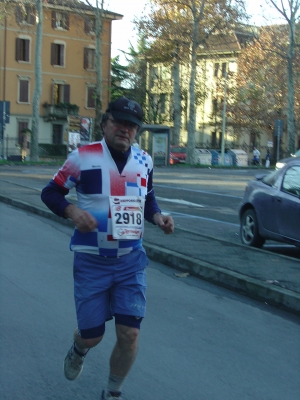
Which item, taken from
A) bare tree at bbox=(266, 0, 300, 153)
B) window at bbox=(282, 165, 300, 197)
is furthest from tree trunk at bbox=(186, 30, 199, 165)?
window at bbox=(282, 165, 300, 197)

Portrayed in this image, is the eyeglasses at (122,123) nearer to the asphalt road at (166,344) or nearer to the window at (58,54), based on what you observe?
the asphalt road at (166,344)

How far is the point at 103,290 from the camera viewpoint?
13.9ft

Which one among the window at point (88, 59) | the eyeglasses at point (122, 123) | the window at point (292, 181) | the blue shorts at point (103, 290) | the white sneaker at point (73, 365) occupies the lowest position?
the white sneaker at point (73, 365)

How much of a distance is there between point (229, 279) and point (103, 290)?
4.45 metres

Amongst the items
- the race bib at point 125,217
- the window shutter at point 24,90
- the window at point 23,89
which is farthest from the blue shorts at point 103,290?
the window shutter at point 24,90

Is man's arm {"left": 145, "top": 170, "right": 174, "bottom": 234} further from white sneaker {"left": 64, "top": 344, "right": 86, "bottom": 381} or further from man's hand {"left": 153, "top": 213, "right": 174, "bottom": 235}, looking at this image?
white sneaker {"left": 64, "top": 344, "right": 86, "bottom": 381}

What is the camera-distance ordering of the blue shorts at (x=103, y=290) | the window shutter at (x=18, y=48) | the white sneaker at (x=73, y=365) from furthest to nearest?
the window shutter at (x=18, y=48), the white sneaker at (x=73, y=365), the blue shorts at (x=103, y=290)

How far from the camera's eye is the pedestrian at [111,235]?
4242 mm

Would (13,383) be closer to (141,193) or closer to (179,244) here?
(141,193)

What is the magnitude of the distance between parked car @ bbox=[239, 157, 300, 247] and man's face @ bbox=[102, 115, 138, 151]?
647cm

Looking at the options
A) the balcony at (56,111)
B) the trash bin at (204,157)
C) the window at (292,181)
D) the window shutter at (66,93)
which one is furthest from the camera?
the window shutter at (66,93)

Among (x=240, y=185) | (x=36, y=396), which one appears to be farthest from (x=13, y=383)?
(x=240, y=185)

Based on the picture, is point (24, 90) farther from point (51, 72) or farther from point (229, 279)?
point (229, 279)

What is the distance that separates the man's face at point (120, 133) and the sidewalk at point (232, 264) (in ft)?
12.2
